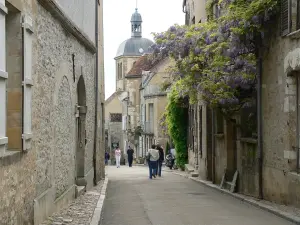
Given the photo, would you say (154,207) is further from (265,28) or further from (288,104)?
(265,28)

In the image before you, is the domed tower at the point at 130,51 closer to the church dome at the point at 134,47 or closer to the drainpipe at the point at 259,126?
the church dome at the point at 134,47

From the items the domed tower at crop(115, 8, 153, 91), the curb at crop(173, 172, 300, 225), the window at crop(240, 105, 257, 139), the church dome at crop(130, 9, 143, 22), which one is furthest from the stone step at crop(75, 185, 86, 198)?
the domed tower at crop(115, 8, 153, 91)

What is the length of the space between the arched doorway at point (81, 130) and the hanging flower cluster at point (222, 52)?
117 inches

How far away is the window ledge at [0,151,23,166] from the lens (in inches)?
255

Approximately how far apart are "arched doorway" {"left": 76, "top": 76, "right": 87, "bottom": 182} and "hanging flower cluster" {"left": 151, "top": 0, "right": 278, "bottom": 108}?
296cm

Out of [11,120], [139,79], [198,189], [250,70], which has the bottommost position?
[198,189]

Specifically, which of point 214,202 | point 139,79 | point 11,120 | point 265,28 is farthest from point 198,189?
point 139,79

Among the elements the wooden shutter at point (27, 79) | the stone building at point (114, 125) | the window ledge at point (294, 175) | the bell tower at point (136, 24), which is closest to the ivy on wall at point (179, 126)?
the window ledge at point (294, 175)

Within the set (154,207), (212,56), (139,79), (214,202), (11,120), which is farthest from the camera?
(139,79)

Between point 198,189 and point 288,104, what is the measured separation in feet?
24.1

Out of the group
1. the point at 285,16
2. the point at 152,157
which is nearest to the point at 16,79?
the point at 285,16

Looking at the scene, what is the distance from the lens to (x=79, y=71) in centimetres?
1457

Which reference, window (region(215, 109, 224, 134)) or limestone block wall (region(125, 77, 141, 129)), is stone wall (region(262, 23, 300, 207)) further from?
limestone block wall (region(125, 77, 141, 129))

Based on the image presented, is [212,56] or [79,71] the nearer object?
[79,71]
